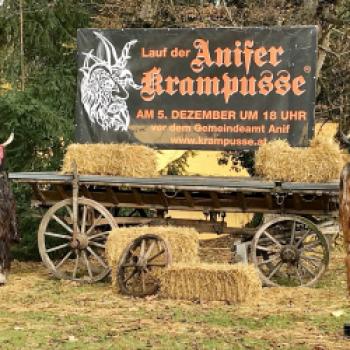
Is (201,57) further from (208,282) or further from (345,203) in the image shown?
(345,203)

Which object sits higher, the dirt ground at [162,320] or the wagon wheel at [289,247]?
the wagon wheel at [289,247]

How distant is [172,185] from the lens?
11.4 meters

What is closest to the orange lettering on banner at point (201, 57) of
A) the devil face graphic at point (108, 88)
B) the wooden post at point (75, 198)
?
the devil face graphic at point (108, 88)

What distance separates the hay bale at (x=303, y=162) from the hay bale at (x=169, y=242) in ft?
4.46

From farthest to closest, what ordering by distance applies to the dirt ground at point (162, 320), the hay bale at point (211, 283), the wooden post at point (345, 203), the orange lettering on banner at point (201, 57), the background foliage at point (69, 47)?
the background foliage at point (69, 47) → the orange lettering on banner at point (201, 57) → the hay bale at point (211, 283) → the dirt ground at point (162, 320) → the wooden post at point (345, 203)

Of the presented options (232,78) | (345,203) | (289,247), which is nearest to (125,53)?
(232,78)

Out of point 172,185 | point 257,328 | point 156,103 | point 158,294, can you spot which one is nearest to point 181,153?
point 156,103

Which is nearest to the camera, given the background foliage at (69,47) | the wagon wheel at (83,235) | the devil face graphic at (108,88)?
the wagon wheel at (83,235)

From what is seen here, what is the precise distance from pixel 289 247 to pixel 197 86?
8.65 ft

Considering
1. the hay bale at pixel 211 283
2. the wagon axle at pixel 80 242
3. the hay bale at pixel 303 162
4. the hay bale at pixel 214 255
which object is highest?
the hay bale at pixel 303 162

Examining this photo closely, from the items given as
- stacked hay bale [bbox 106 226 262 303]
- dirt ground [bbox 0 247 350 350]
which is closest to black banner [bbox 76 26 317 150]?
stacked hay bale [bbox 106 226 262 303]

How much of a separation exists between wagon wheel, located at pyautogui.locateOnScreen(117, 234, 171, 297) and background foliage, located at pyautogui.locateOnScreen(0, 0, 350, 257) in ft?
14.9

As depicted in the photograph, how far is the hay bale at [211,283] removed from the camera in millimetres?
10180

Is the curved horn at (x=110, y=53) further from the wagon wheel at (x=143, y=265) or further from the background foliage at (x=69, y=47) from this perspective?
the wagon wheel at (x=143, y=265)
